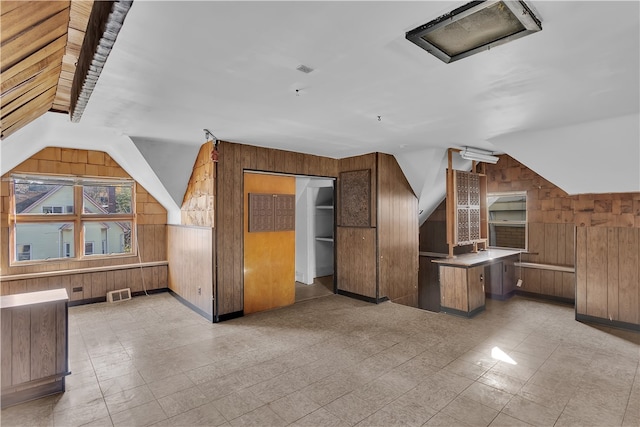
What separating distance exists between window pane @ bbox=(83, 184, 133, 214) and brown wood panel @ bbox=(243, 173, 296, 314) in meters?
2.55

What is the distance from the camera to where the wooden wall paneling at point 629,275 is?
4082 mm

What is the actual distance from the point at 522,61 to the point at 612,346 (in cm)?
347

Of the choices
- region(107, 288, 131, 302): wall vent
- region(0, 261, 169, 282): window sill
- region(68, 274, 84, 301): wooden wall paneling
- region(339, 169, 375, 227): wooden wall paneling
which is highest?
region(339, 169, 375, 227): wooden wall paneling

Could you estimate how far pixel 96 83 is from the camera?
2.40 m

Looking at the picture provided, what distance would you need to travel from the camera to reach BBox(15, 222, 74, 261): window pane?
494cm

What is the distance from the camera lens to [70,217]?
17.3 ft

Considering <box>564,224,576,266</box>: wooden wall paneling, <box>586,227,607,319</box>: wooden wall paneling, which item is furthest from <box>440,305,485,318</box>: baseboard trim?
<box>564,224,576,266</box>: wooden wall paneling

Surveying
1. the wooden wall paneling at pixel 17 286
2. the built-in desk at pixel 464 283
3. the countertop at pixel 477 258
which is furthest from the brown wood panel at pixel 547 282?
the wooden wall paneling at pixel 17 286

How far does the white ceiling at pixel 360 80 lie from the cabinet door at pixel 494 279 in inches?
75.6

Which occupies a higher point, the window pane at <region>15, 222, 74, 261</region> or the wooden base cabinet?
the window pane at <region>15, 222, 74, 261</region>

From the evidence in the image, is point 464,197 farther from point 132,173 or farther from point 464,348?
point 132,173

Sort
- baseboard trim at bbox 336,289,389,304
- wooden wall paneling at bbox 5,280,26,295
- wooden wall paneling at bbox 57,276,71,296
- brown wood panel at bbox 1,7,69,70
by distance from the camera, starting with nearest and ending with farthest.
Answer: brown wood panel at bbox 1,7,69,70 < wooden wall paneling at bbox 5,280,26,295 < wooden wall paneling at bbox 57,276,71,296 < baseboard trim at bbox 336,289,389,304

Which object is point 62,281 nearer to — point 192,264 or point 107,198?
point 107,198

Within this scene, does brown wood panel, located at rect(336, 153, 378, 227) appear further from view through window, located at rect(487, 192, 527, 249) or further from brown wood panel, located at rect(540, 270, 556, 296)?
brown wood panel, located at rect(540, 270, 556, 296)
